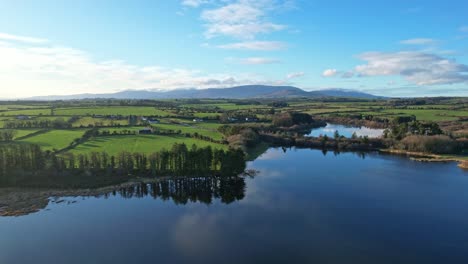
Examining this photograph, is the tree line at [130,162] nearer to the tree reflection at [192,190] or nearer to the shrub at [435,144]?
the tree reflection at [192,190]

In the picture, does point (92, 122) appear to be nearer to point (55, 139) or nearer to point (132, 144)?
point (55, 139)

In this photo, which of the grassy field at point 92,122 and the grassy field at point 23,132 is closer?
the grassy field at point 23,132

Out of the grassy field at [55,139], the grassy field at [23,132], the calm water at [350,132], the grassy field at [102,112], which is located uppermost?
the grassy field at [102,112]

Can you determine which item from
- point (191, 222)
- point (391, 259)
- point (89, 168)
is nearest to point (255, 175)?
point (191, 222)

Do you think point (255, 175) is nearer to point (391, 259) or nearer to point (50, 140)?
point (391, 259)

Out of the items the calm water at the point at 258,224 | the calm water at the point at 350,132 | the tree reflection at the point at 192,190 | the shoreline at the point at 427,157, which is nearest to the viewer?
the calm water at the point at 258,224

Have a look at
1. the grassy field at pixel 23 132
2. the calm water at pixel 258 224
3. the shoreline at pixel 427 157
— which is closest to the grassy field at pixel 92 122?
the grassy field at pixel 23 132

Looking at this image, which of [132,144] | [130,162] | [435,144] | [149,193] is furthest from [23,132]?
[435,144]

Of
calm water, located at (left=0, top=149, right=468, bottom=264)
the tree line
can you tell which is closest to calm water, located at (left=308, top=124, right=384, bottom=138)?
calm water, located at (left=0, top=149, right=468, bottom=264)
